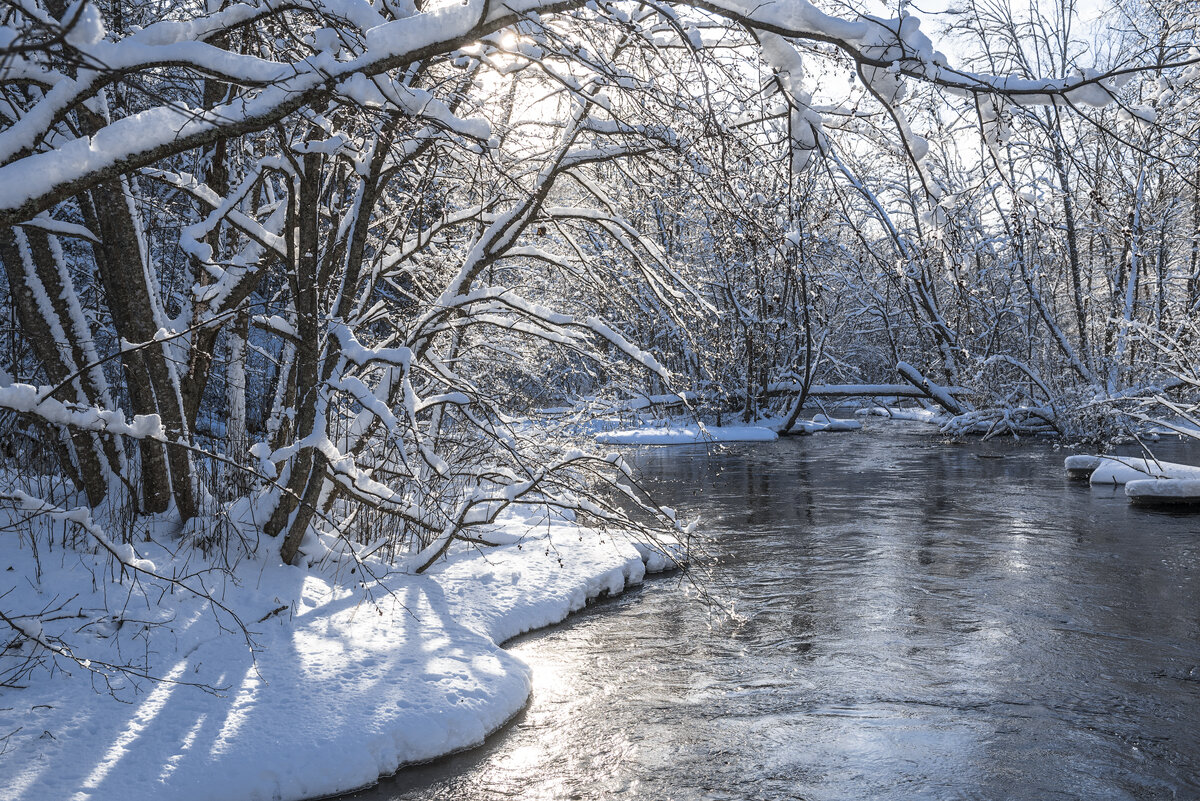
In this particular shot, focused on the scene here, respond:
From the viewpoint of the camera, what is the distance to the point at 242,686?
5289mm

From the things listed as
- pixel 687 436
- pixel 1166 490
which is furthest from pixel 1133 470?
pixel 687 436

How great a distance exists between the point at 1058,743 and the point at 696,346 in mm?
3653

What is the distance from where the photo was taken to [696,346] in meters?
7.18

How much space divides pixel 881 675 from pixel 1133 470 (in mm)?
10486

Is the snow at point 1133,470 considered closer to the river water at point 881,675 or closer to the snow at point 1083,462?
the snow at point 1083,462

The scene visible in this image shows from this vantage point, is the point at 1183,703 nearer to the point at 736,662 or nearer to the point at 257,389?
the point at 736,662

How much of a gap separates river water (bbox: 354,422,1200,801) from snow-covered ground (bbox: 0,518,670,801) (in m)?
0.31

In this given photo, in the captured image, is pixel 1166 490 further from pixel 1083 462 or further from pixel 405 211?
pixel 405 211

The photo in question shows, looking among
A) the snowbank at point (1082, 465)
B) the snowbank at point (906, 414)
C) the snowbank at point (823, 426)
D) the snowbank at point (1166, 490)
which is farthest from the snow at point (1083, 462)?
the snowbank at point (906, 414)

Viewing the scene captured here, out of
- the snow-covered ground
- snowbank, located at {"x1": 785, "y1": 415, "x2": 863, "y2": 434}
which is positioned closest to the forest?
the snow-covered ground

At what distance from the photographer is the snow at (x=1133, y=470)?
43.3 feet

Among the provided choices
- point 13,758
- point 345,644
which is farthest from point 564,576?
point 13,758

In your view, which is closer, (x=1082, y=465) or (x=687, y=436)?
(x=1082, y=465)

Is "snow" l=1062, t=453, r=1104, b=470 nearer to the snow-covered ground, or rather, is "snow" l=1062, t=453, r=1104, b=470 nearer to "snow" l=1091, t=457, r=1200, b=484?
"snow" l=1091, t=457, r=1200, b=484
